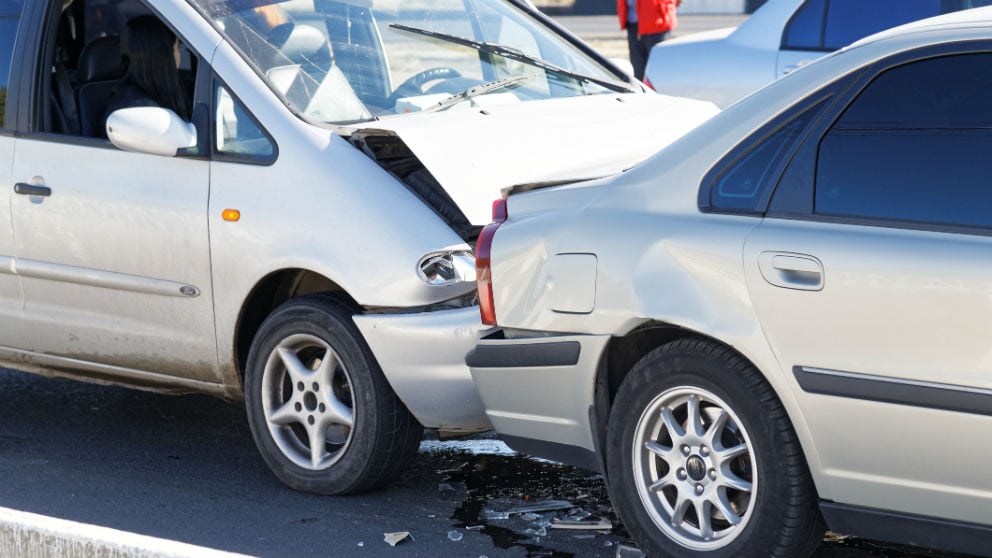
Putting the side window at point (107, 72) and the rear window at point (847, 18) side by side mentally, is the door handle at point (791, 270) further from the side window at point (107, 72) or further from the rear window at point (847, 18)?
the rear window at point (847, 18)

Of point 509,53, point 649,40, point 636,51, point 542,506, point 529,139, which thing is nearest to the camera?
point 542,506

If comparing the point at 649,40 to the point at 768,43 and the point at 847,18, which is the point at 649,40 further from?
the point at 847,18

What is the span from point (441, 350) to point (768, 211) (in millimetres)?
1341

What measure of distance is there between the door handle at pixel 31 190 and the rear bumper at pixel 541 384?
200cm

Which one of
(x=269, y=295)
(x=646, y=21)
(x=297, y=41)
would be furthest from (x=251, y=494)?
(x=646, y=21)

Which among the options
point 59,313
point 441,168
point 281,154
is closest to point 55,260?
point 59,313

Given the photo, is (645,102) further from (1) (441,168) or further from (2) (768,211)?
(2) (768,211)

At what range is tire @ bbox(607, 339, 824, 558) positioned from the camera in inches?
161

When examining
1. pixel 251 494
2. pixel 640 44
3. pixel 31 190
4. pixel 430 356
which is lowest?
pixel 251 494

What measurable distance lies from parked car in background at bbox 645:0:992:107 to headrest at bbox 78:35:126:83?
395 cm

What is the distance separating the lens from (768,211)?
4129 mm

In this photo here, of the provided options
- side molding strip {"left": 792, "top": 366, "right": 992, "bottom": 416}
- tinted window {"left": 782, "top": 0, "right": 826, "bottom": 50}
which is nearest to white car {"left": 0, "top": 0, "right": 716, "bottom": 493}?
side molding strip {"left": 792, "top": 366, "right": 992, "bottom": 416}

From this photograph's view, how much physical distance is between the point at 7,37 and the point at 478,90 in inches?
76.6

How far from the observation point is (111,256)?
223 inches
